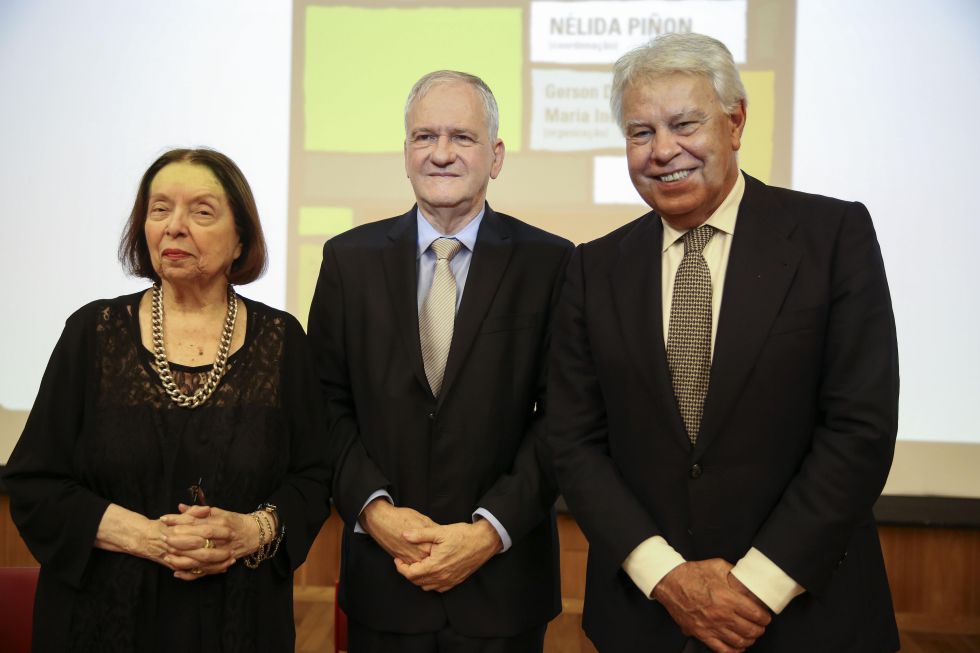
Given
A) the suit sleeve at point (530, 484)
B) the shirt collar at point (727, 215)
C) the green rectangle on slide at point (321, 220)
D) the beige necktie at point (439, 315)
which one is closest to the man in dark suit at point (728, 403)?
the shirt collar at point (727, 215)

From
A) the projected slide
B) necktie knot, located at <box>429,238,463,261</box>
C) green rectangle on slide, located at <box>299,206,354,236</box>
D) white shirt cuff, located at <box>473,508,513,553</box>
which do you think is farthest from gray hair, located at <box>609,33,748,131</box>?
green rectangle on slide, located at <box>299,206,354,236</box>

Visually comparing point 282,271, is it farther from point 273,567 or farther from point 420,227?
point 273,567

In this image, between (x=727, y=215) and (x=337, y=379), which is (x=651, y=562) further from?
(x=337, y=379)

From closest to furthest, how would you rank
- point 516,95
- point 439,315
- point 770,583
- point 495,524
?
1. point 770,583
2. point 495,524
3. point 439,315
4. point 516,95

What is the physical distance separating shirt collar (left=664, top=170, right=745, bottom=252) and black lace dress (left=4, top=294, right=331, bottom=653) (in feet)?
2.99

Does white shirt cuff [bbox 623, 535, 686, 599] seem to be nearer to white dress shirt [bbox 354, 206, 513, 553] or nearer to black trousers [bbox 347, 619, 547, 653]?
black trousers [bbox 347, 619, 547, 653]

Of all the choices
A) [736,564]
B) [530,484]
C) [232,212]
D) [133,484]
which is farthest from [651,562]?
[232,212]

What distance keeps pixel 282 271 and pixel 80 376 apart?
6.78 ft

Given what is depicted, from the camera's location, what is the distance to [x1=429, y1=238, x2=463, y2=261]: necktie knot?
6.97ft

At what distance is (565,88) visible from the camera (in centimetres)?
373

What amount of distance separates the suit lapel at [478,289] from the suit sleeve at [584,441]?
0.21 metres

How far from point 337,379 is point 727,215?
0.98 meters

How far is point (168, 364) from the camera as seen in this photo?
1806 millimetres

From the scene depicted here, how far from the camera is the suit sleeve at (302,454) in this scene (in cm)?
185
